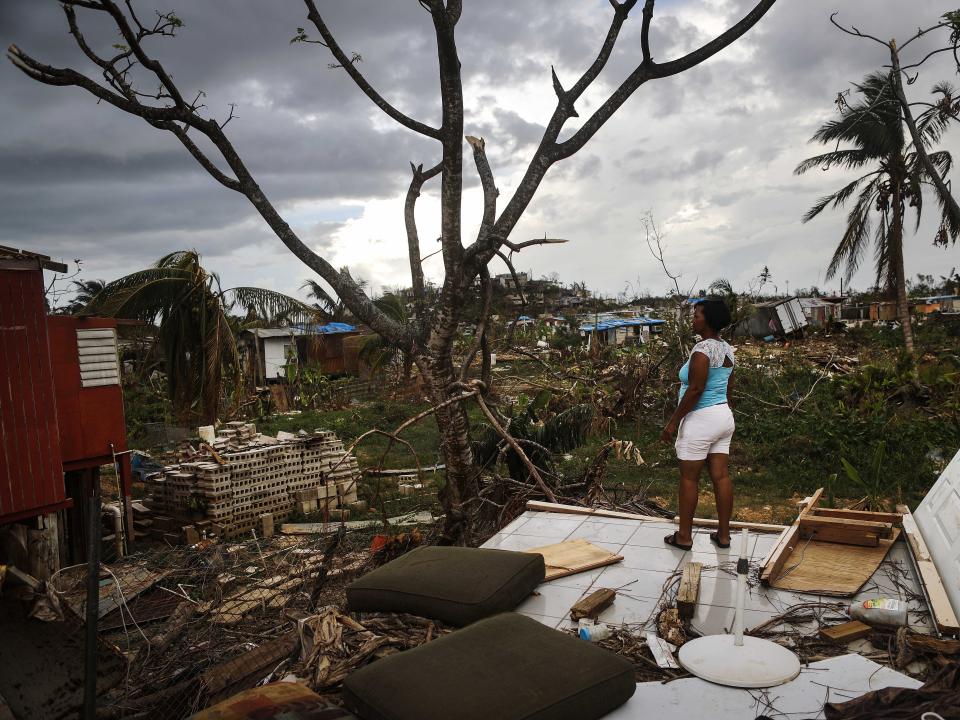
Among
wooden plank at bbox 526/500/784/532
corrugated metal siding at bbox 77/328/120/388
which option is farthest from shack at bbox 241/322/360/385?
wooden plank at bbox 526/500/784/532

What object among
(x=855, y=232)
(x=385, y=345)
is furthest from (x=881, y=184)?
(x=385, y=345)

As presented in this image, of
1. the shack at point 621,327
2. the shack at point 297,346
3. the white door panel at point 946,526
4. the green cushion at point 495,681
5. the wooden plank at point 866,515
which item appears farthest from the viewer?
the shack at point 297,346

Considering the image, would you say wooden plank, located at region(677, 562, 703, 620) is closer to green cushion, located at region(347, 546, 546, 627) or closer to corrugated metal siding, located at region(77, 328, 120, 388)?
green cushion, located at region(347, 546, 546, 627)

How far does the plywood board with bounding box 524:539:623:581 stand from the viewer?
5.00 metres

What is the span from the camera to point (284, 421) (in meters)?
18.2

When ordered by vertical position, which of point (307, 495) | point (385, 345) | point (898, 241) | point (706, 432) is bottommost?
point (307, 495)

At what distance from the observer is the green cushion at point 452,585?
395cm

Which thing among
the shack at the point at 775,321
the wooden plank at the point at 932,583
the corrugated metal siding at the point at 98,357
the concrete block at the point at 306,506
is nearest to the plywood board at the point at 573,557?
the wooden plank at the point at 932,583

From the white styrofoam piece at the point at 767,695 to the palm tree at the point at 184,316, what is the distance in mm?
10915

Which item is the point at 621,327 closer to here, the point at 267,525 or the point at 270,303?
the point at 270,303

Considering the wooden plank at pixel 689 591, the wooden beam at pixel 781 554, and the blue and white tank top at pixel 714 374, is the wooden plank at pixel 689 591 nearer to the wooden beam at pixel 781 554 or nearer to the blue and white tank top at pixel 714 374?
the wooden beam at pixel 781 554

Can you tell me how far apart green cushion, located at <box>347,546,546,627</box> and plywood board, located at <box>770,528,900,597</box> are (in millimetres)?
1569

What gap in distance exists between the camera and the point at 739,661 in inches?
135

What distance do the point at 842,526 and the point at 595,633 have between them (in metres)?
2.20
